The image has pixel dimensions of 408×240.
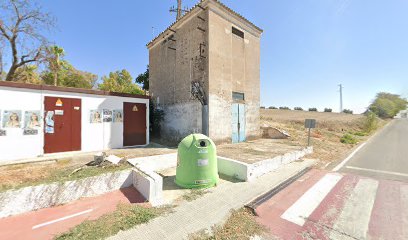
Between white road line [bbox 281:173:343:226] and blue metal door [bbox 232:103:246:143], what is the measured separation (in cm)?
651

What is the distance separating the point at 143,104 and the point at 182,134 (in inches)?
127

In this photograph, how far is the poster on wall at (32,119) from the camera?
765 cm

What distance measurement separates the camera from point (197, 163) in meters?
5.43

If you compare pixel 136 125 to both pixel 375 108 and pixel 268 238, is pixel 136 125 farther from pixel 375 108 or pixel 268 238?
pixel 375 108

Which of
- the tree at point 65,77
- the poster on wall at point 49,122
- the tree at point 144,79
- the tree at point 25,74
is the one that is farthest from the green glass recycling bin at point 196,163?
the tree at point 65,77

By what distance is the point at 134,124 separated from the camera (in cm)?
1088

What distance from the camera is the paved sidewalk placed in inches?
134

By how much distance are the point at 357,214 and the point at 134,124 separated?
10.2 metres

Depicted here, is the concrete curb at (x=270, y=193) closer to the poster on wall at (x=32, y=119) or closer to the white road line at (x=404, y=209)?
the white road line at (x=404, y=209)

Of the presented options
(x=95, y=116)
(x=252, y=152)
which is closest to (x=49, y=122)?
(x=95, y=116)

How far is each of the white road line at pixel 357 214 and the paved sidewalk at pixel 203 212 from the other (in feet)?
5.96

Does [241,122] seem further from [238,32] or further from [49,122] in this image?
[49,122]

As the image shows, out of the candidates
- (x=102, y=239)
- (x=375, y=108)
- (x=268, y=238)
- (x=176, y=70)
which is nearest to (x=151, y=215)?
(x=102, y=239)

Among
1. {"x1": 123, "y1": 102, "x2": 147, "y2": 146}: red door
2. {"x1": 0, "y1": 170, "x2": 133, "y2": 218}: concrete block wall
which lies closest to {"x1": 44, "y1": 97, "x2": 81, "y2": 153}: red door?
{"x1": 123, "y1": 102, "x2": 147, "y2": 146}: red door
